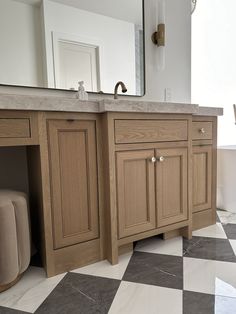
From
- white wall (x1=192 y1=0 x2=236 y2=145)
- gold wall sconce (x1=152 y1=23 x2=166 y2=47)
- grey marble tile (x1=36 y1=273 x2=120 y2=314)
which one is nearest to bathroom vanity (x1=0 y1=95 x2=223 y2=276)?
grey marble tile (x1=36 y1=273 x2=120 y2=314)

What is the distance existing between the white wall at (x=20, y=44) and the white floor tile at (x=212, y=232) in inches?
57.7

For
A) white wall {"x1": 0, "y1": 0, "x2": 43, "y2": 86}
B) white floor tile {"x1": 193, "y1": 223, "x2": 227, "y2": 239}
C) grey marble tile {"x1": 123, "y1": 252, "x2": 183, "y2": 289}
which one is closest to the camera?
grey marble tile {"x1": 123, "y1": 252, "x2": 183, "y2": 289}

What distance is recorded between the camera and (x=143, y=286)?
1.06 meters

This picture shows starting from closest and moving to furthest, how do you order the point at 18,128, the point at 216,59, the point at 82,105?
the point at 18,128, the point at 82,105, the point at 216,59

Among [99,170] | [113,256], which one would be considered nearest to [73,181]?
[99,170]

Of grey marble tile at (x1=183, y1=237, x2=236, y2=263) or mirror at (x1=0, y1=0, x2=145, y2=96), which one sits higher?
mirror at (x1=0, y1=0, x2=145, y2=96)

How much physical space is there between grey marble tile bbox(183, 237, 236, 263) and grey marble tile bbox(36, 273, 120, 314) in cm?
52

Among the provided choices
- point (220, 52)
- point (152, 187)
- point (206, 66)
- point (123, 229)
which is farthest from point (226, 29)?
point (123, 229)

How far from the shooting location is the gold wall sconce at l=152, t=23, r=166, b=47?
184cm

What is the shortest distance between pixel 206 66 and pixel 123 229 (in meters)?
2.13

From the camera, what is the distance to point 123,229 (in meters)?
1.26

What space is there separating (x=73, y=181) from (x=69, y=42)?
0.97m

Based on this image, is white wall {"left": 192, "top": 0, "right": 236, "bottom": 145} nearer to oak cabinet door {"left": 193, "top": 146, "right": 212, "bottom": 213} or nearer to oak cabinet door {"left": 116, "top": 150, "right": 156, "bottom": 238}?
oak cabinet door {"left": 193, "top": 146, "right": 212, "bottom": 213}

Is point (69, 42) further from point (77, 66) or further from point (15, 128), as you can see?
point (15, 128)
